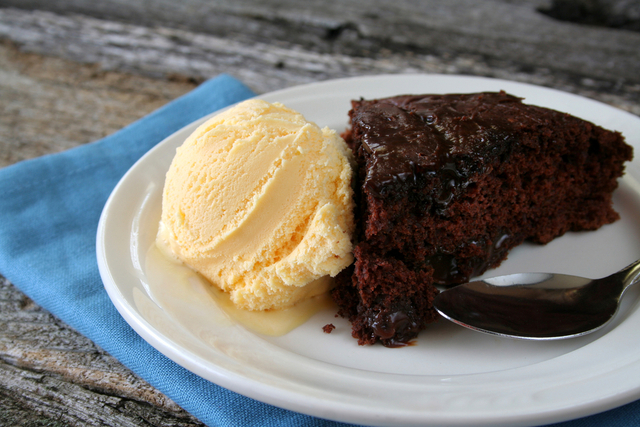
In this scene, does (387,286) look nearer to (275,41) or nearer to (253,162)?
(253,162)

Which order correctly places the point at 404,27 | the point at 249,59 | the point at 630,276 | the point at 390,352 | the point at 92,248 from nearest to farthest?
the point at 390,352 < the point at 630,276 < the point at 92,248 < the point at 249,59 < the point at 404,27

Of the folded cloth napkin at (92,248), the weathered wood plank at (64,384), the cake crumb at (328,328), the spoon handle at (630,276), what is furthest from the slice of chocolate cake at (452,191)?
the weathered wood plank at (64,384)

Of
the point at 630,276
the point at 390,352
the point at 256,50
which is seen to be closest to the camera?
the point at 390,352

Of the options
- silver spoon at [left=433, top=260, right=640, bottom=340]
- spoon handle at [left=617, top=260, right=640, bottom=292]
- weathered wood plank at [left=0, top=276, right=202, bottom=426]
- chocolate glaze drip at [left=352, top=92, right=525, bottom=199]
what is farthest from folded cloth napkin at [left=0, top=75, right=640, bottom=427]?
chocolate glaze drip at [left=352, top=92, right=525, bottom=199]

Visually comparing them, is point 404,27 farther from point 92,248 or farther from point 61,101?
point 92,248

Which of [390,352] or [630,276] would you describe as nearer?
[390,352]

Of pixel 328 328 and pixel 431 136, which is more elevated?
pixel 431 136

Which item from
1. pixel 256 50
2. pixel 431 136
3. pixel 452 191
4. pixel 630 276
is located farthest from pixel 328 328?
pixel 256 50
